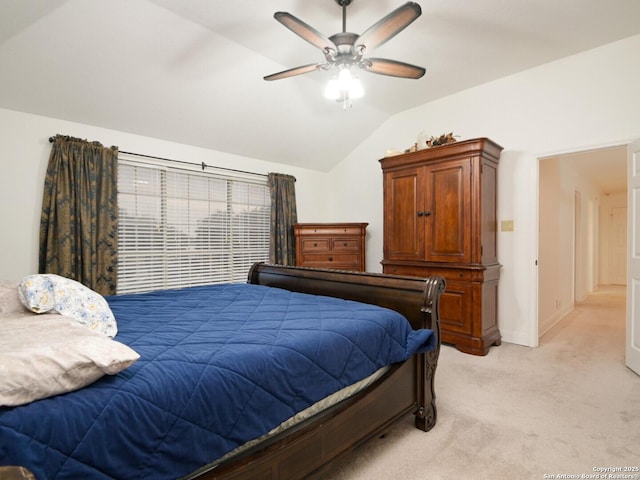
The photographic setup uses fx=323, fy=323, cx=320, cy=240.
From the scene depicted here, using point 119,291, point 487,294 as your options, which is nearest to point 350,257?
point 487,294

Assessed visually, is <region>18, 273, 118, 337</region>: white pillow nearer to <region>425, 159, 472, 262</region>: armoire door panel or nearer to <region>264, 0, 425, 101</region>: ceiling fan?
<region>264, 0, 425, 101</region>: ceiling fan

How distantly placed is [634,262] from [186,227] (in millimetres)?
4435

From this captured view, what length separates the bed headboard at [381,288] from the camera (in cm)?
180

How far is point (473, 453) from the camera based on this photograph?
66.5 inches

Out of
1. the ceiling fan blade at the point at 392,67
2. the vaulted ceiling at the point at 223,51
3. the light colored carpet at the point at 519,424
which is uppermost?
the vaulted ceiling at the point at 223,51

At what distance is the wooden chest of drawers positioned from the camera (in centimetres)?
450

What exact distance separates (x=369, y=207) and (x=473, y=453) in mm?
3521

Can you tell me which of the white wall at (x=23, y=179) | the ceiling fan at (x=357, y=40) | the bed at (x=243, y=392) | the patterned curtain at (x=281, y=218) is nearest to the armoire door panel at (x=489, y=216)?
the ceiling fan at (x=357, y=40)

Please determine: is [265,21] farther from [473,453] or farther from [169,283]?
[473,453]

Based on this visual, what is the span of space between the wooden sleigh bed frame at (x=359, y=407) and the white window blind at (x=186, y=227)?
81.7 inches

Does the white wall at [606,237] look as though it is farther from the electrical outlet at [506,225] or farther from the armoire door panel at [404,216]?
the armoire door panel at [404,216]

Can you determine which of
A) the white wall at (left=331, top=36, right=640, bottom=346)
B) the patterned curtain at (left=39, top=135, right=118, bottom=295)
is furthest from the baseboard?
the patterned curtain at (left=39, top=135, right=118, bottom=295)

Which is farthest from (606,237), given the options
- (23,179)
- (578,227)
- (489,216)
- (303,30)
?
(23,179)

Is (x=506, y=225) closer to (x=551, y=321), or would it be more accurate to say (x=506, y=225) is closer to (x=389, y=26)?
(x=551, y=321)
